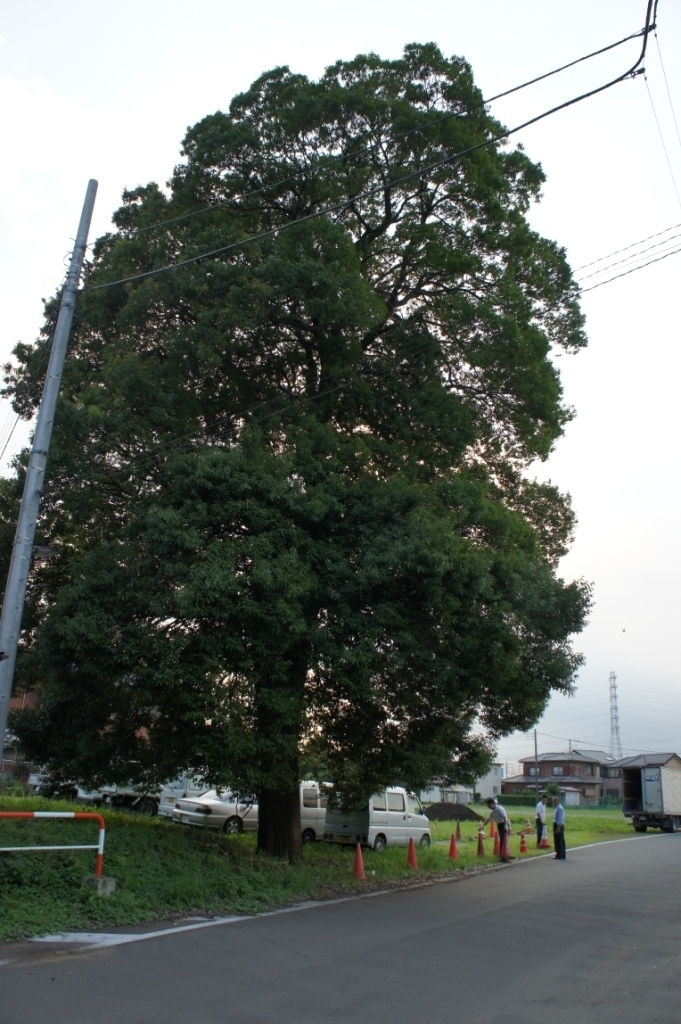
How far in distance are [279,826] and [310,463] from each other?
6.64 metres

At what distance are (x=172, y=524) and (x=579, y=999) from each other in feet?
24.8

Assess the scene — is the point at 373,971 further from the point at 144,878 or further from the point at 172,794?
the point at 172,794

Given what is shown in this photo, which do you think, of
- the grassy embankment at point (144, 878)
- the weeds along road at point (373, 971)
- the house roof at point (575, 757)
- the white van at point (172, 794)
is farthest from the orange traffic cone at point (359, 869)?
the house roof at point (575, 757)

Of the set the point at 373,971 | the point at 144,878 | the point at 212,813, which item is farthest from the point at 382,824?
the point at 373,971

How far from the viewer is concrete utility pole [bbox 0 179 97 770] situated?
10.4 meters

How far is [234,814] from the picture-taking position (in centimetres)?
2153

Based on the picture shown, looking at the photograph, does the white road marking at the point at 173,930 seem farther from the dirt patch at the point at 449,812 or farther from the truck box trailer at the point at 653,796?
the dirt patch at the point at 449,812

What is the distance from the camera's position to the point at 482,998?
6965 millimetres

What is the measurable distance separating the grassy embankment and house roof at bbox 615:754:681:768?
25693 mm

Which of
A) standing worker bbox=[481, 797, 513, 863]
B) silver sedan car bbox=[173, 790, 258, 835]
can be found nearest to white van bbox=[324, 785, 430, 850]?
standing worker bbox=[481, 797, 513, 863]

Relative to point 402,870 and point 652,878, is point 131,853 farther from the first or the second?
point 652,878

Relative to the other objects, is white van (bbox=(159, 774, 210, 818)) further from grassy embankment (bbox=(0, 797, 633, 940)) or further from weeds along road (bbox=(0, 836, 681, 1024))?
weeds along road (bbox=(0, 836, 681, 1024))

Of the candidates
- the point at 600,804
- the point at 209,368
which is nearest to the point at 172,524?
the point at 209,368

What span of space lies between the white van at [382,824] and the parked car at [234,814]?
2.24 feet
